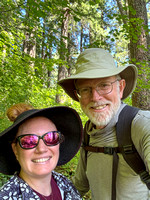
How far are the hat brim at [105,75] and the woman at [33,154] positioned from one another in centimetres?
41

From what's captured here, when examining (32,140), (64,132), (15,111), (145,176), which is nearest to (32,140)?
(32,140)

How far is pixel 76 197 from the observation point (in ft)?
5.70

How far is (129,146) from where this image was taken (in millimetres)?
1616

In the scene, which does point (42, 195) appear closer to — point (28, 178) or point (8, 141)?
point (28, 178)

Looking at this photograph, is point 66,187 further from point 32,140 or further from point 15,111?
point 15,111

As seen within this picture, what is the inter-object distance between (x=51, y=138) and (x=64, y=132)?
423 mm

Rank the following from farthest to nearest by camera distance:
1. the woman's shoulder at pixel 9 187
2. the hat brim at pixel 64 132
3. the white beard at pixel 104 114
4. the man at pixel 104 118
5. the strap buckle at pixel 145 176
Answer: the white beard at pixel 104 114, the man at pixel 104 118, the hat brim at pixel 64 132, the strap buckle at pixel 145 176, the woman's shoulder at pixel 9 187

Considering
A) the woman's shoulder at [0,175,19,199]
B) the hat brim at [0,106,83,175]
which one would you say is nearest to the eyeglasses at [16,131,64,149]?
the hat brim at [0,106,83,175]

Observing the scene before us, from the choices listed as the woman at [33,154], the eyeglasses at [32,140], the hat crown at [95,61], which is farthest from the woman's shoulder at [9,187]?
the hat crown at [95,61]

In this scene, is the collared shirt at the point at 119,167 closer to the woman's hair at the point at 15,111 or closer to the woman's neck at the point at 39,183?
the woman's neck at the point at 39,183

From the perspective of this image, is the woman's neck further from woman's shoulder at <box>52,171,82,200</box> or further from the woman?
woman's shoulder at <box>52,171,82,200</box>

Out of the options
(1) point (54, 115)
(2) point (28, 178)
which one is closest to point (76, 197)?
(2) point (28, 178)

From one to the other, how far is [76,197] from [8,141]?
85 cm

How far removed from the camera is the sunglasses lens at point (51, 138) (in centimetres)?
149
